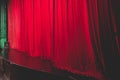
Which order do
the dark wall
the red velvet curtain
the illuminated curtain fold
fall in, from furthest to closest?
the illuminated curtain fold
the red velvet curtain
the dark wall

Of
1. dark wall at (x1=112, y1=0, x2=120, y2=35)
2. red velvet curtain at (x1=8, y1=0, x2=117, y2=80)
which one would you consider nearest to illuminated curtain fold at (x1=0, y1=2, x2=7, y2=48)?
red velvet curtain at (x1=8, y1=0, x2=117, y2=80)

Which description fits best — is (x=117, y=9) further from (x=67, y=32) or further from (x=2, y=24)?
(x=2, y=24)

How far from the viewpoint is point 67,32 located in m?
4.71

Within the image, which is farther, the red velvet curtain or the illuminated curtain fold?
the illuminated curtain fold

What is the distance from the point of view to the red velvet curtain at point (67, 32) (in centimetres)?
386

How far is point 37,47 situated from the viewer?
252 inches

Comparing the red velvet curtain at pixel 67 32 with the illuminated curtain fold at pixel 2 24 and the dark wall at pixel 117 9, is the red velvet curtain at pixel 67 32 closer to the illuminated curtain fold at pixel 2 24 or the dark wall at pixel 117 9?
the dark wall at pixel 117 9

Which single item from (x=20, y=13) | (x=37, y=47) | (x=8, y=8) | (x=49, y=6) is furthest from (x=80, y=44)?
(x=8, y=8)

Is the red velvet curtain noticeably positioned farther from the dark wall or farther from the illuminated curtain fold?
the illuminated curtain fold

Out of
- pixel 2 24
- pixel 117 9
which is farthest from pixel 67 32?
pixel 2 24

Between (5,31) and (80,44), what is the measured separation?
240 inches

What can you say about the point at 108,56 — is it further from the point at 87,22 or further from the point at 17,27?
the point at 17,27

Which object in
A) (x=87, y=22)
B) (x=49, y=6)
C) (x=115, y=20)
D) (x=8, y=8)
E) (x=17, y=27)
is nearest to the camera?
(x=115, y=20)

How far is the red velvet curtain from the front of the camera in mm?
3859
